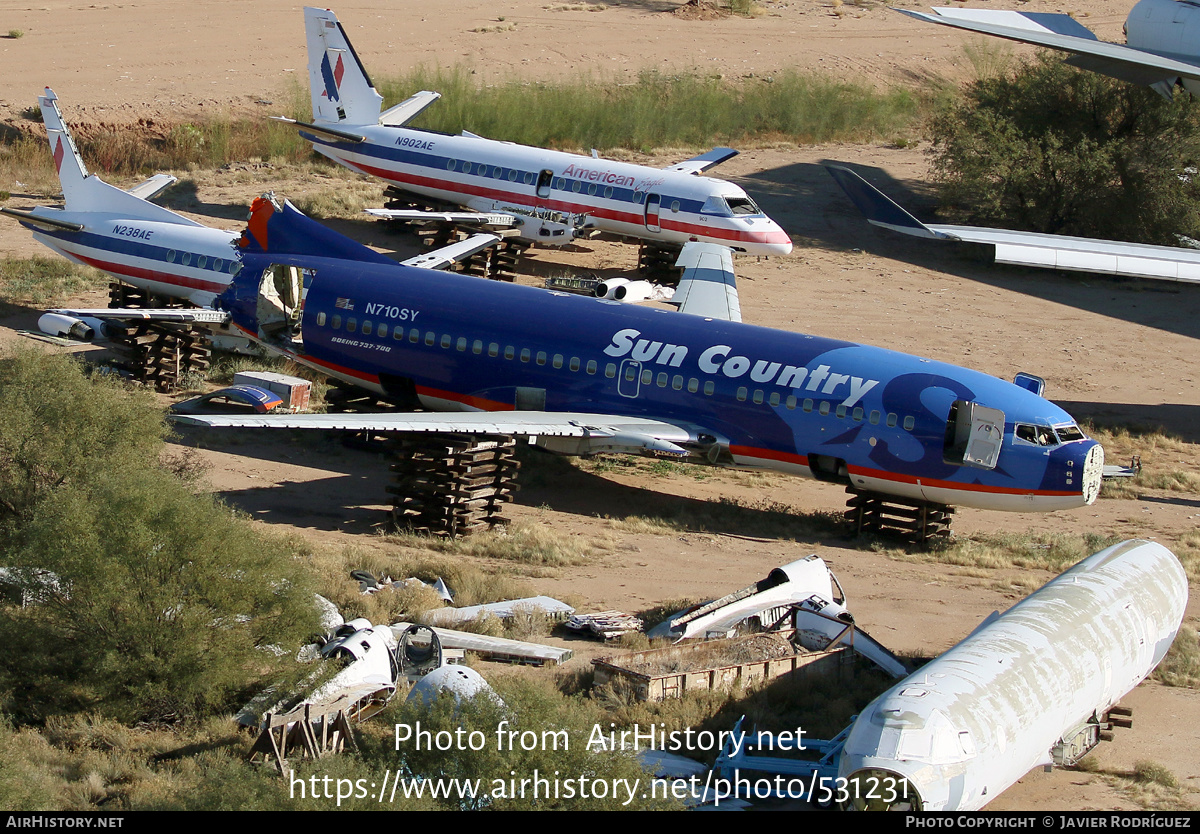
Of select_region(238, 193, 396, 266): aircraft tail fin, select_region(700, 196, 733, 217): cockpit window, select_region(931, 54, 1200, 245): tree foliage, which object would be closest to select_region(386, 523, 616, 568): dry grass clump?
select_region(238, 193, 396, 266): aircraft tail fin

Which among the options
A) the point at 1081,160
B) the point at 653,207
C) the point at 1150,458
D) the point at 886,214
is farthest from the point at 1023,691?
the point at 1081,160

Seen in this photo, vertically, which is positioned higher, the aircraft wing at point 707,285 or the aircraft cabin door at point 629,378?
the aircraft wing at point 707,285

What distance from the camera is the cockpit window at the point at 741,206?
37.5 meters

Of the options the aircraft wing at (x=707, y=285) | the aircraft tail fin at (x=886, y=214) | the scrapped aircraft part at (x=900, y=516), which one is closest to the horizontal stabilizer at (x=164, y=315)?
the aircraft wing at (x=707, y=285)

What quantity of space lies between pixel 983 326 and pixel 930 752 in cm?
2867

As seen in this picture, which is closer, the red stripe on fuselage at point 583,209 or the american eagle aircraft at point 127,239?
the american eagle aircraft at point 127,239

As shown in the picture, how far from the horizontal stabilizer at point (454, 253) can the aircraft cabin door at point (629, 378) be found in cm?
884

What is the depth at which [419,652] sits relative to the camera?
1681 centimetres

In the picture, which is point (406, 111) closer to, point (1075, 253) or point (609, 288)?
point (609, 288)

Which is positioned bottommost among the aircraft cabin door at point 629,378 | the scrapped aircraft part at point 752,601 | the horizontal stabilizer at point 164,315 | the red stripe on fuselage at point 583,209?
the scrapped aircraft part at point 752,601

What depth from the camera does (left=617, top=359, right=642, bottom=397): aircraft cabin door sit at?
24891 mm

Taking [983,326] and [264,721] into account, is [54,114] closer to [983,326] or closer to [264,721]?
[264,721]

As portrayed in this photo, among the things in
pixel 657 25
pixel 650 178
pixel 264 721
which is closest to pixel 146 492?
pixel 264 721

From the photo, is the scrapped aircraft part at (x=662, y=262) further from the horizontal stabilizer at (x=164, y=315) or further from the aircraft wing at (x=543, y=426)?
the aircraft wing at (x=543, y=426)
